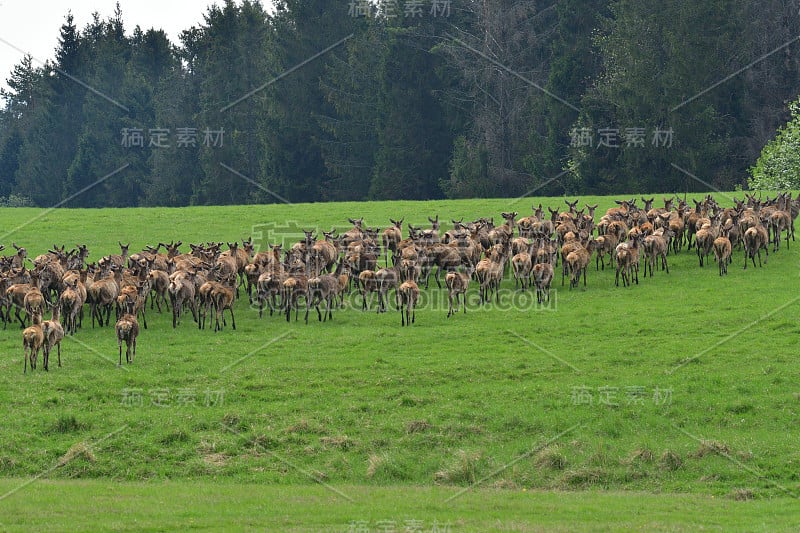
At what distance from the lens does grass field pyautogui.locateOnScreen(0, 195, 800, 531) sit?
1789 cm

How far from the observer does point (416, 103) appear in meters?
85.6

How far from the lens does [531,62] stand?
8419 cm

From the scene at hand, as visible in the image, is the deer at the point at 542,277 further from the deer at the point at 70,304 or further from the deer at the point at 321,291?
the deer at the point at 70,304

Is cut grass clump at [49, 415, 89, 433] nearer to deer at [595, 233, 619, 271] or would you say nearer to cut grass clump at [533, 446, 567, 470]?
cut grass clump at [533, 446, 567, 470]

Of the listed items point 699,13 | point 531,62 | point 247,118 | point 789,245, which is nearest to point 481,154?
point 531,62

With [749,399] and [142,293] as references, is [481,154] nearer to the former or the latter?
[142,293]

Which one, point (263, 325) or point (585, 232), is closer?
point (263, 325)

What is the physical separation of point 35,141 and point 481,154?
60208 millimetres

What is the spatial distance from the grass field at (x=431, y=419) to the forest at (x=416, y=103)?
44130 mm

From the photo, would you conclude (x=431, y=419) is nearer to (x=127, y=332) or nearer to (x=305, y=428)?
(x=305, y=428)

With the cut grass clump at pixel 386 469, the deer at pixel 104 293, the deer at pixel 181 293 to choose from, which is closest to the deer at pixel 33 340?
the deer at pixel 104 293

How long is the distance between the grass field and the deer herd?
2.99 ft

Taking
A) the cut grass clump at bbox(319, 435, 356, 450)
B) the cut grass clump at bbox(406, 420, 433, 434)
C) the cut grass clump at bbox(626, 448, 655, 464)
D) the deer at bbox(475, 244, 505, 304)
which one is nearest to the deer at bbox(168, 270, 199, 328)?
the deer at bbox(475, 244, 505, 304)

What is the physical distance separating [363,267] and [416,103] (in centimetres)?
5361
